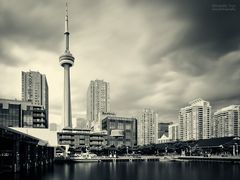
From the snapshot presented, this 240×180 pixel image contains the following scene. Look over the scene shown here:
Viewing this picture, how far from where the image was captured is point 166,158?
621ft

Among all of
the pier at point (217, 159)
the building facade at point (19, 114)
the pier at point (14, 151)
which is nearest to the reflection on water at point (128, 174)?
the pier at point (14, 151)

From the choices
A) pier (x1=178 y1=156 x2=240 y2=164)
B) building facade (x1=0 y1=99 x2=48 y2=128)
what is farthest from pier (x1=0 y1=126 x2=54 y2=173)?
pier (x1=178 y1=156 x2=240 y2=164)

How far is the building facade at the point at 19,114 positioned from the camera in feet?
558

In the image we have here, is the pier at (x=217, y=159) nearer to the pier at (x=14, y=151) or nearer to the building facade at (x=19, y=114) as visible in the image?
the building facade at (x=19, y=114)

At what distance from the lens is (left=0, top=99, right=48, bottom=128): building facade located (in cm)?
17000

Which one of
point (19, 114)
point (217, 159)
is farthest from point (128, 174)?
point (19, 114)

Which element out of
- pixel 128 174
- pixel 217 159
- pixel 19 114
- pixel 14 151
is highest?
pixel 19 114

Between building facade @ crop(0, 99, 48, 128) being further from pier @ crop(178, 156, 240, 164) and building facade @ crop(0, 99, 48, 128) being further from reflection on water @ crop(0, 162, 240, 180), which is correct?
pier @ crop(178, 156, 240, 164)

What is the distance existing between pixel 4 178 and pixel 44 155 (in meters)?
76.3

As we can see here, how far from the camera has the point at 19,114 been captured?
572 feet

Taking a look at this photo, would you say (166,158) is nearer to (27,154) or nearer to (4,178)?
(27,154)

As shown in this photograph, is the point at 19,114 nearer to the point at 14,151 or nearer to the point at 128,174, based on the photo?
the point at 14,151

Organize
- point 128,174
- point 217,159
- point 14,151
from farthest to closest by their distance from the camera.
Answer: point 217,159 → point 128,174 → point 14,151

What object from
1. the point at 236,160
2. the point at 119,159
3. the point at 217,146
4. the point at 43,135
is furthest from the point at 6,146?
the point at 217,146
